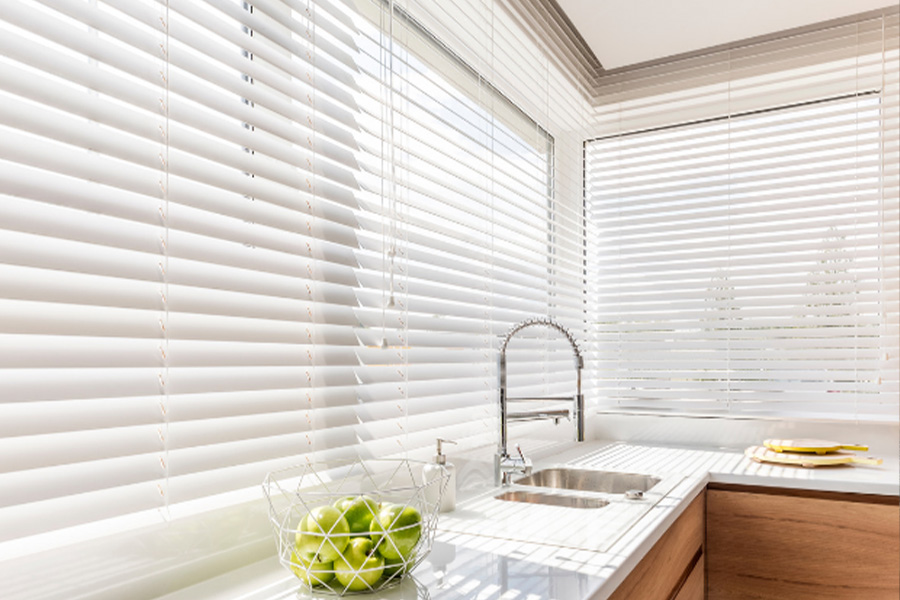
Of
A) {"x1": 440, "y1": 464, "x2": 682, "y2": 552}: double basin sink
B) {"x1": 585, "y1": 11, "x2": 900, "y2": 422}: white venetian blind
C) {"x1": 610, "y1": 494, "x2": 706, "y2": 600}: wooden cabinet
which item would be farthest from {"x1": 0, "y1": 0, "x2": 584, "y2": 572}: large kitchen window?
{"x1": 585, "y1": 11, "x2": 900, "y2": 422}: white venetian blind

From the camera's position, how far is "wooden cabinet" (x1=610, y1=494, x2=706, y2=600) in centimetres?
133

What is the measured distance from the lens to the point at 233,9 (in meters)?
1.19

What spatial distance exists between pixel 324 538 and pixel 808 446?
6.53ft

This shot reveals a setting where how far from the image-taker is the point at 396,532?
1.01m

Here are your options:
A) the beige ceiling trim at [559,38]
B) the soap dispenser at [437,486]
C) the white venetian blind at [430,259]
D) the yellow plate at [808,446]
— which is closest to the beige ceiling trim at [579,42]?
the beige ceiling trim at [559,38]

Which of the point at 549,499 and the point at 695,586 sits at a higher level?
the point at 549,499

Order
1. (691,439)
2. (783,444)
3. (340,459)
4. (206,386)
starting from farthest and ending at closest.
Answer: (691,439) → (783,444) → (340,459) → (206,386)

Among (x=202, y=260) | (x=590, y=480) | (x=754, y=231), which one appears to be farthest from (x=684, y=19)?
(x=202, y=260)

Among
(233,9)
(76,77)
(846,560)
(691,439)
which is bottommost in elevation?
(846,560)

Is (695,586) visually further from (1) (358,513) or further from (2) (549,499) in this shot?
(1) (358,513)

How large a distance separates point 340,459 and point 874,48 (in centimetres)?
256

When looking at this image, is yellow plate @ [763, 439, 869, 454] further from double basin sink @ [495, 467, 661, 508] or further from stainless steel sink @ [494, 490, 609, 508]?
stainless steel sink @ [494, 490, 609, 508]

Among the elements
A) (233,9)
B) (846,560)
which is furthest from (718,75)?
(233,9)

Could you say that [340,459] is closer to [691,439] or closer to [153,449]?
[153,449]
